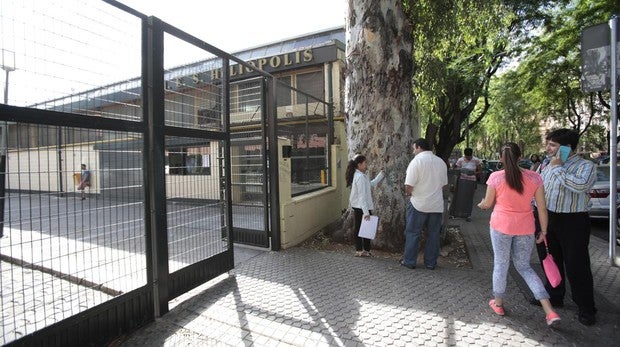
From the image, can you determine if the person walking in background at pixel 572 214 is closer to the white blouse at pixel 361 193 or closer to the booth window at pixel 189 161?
the white blouse at pixel 361 193

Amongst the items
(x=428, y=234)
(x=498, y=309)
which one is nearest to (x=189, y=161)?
(x=428, y=234)

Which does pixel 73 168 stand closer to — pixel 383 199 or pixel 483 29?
pixel 383 199

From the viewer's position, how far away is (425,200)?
16.6 feet

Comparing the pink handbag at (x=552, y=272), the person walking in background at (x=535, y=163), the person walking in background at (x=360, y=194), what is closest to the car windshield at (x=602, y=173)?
the person walking in background at (x=535, y=163)

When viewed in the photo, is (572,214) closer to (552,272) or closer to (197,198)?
(552,272)

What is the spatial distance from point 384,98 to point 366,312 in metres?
3.72

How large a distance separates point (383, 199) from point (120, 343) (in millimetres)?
4407

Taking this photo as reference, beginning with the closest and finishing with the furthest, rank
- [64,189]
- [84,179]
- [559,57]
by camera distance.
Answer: [64,189], [84,179], [559,57]

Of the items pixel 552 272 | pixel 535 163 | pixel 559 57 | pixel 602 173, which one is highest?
pixel 559 57

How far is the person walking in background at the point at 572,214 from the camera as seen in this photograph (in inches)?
136

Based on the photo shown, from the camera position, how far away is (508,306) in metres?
3.81

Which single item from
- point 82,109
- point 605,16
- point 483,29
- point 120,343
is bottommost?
point 120,343

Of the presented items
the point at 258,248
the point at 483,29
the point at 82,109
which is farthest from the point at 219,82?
the point at 483,29

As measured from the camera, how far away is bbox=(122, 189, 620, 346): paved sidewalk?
3201mm
